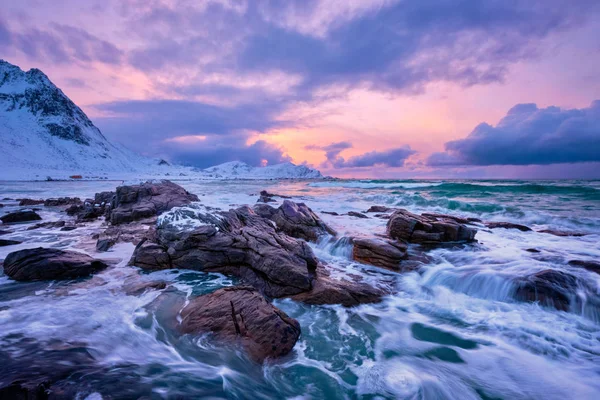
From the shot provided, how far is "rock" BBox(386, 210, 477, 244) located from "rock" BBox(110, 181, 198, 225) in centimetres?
1126

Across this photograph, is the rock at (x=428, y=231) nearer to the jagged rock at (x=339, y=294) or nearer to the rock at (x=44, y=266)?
the jagged rock at (x=339, y=294)

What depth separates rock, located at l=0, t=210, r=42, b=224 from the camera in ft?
42.6

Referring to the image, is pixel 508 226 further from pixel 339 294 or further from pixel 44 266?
pixel 44 266

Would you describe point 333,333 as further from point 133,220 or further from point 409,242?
point 133,220

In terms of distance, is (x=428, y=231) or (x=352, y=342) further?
(x=428, y=231)

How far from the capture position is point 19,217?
13.3 meters

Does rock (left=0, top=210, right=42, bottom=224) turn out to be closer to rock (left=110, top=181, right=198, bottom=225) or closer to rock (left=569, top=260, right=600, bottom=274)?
rock (left=110, top=181, right=198, bottom=225)

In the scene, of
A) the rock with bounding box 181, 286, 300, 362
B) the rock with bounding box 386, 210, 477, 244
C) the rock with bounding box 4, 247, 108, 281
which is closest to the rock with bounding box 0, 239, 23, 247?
the rock with bounding box 4, 247, 108, 281

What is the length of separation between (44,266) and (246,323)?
5.14 metres

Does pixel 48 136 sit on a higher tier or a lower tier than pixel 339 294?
higher

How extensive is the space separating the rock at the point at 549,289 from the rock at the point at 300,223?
19.1 ft

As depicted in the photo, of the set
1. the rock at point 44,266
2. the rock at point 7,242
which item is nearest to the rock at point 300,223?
the rock at point 44,266

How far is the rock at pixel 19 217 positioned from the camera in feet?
42.6

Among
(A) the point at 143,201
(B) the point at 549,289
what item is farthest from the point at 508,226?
(A) the point at 143,201
